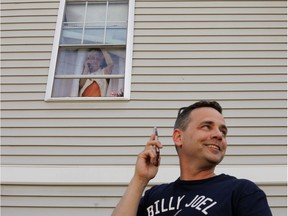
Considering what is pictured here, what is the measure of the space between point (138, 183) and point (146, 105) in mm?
2346

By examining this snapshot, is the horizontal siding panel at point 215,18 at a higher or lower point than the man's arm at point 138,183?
higher

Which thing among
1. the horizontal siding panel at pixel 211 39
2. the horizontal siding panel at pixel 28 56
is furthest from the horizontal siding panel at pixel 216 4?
the horizontal siding panel at pixel 28 56

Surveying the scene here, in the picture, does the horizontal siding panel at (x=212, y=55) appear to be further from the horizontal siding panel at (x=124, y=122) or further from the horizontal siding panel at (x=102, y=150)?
the horizontal siding panel at (x=102, y=150)

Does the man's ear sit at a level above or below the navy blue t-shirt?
above

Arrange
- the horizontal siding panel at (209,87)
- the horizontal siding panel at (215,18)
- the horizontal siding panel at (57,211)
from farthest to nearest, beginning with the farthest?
the horizontal siding panel at (215,18), the horizontal siding panel at (209,87), the horizontal siding panel at (57,211)

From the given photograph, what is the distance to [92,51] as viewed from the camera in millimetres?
4414

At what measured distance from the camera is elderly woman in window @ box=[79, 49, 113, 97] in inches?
163

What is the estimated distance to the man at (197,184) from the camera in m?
1.38

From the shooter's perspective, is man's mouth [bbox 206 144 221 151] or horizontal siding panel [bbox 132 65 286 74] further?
horizontal siding panel [bbox 132 65 286 74]

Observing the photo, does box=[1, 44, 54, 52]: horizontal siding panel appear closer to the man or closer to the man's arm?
the man

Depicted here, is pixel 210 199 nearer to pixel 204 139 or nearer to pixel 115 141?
pixel 204 139

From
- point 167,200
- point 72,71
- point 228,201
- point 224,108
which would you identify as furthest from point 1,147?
point 228,201

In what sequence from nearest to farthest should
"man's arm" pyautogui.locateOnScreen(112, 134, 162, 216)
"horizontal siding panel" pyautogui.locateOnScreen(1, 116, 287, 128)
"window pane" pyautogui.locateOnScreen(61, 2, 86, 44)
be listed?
"man's arm" pyautogui.locateOnScreen(112, 134, 162, 216) < "horizontal siding panel" pyautogui.locateOnScreen(1, 116, 287, 128) < "window pane" pyautogui.locateOnScreen(61, 2, 86, 44)

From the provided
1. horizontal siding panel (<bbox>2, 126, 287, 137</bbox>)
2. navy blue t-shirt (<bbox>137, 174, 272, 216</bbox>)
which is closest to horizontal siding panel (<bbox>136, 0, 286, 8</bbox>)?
horizontal siding panel (<bbox>2, 126, 287, 137</bbox>)
